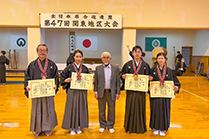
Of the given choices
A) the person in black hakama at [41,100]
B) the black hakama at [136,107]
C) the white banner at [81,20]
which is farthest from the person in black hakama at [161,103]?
the white banner at [81,20]

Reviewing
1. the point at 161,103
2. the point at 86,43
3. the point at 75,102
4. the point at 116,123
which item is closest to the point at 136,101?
the point at 161,103

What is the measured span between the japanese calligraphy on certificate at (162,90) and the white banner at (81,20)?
5963 millimetres

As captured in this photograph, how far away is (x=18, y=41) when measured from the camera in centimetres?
1241

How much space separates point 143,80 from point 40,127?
1.93 meters

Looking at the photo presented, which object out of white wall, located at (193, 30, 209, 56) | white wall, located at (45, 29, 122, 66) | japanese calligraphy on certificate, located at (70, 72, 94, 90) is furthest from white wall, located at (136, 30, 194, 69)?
japanese calligraphy on certificate, located at (70, 72, 94, 90)

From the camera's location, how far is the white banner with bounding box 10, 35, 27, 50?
12383 mm

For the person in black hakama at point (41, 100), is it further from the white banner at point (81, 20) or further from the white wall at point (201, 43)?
the white wall at point (201, 43)

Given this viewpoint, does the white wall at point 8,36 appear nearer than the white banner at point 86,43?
Yes

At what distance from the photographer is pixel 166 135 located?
10.4 feet

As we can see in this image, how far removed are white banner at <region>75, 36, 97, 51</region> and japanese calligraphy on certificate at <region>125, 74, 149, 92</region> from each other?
989 cm

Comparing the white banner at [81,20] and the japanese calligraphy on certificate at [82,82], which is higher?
the white banner at [81,20]

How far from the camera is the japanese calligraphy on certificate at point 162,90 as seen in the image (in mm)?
3029

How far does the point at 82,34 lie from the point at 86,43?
2.28ft

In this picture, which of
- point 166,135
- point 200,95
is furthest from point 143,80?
point 200,95
